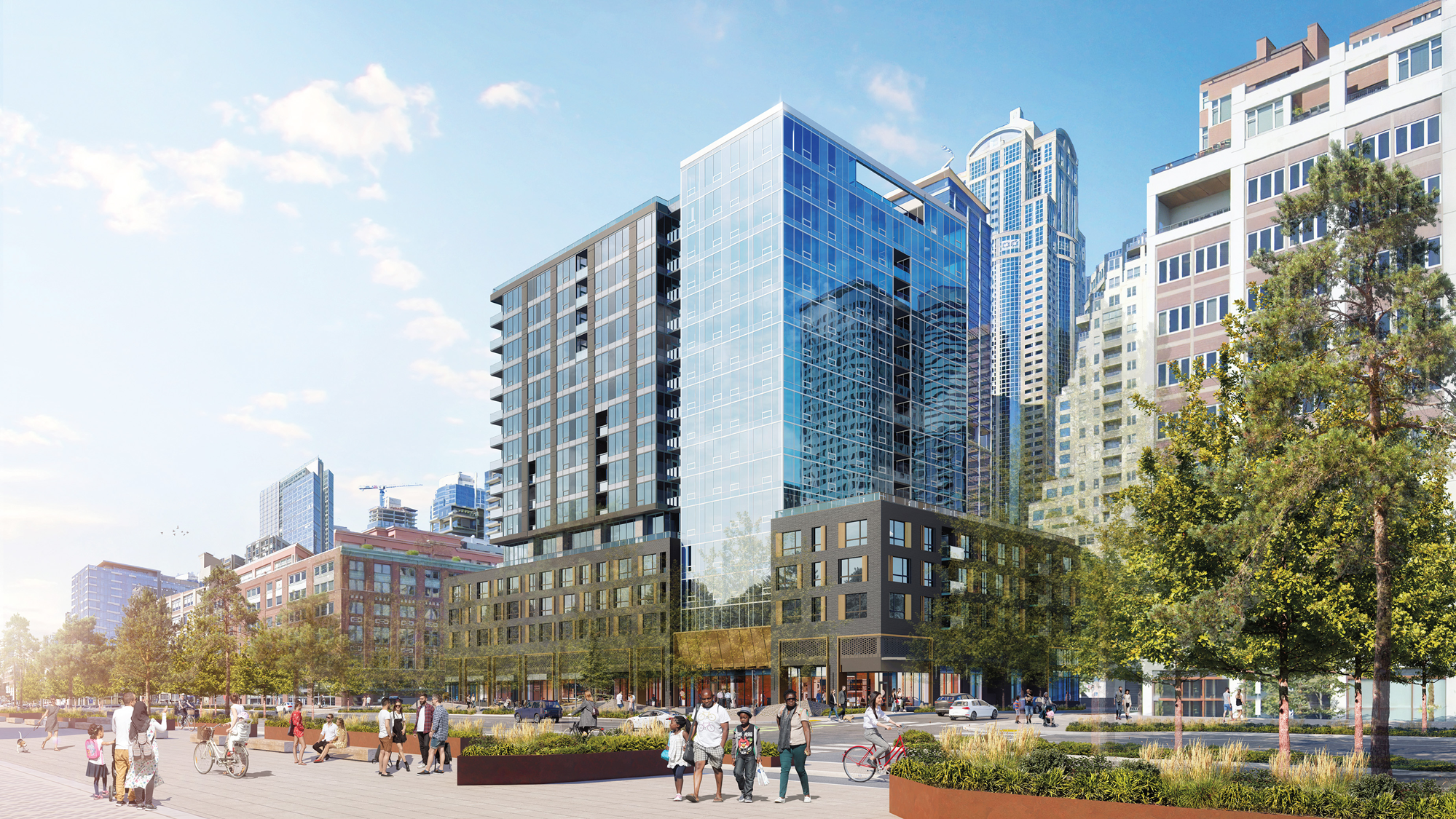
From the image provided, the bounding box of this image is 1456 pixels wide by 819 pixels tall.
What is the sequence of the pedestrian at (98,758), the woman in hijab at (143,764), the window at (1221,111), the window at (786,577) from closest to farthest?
the woman in hijab at (143,764), the pedestrian at (98,758), the window at (1221,111), the window at (786,577)

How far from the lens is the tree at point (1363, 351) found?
886 inches

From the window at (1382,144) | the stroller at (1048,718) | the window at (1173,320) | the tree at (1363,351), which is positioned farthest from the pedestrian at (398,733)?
the window at (1382,144)

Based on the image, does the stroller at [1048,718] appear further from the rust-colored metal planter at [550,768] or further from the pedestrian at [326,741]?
the pedestrian at [326,741]

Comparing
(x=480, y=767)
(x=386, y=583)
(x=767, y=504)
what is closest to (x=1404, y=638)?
(x=480, y=767)

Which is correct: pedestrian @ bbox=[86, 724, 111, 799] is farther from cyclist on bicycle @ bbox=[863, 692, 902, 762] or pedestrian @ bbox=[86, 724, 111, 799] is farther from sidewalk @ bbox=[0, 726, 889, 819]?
cyclist on bicycle @ bbox=[863, 692, 902, 762]

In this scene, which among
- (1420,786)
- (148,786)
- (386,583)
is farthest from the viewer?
(386,583)

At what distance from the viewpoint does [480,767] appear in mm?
25328

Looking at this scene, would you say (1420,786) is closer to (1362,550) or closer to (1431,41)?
(1362,550)

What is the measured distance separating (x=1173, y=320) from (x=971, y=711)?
29.5 metres

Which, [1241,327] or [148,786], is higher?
[1241,327]

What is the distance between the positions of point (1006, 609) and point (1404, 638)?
52616 millimetres

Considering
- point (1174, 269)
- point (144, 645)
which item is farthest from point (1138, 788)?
point (144, 645)

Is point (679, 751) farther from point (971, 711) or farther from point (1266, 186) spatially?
point (1266, 186)

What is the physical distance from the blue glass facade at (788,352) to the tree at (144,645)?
4201 centimetres
